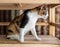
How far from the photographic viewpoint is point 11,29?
3.58ft

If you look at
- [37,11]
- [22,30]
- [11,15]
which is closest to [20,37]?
[22,30]

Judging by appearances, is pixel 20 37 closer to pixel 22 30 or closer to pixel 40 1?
pixel 22 30

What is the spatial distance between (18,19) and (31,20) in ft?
0.34

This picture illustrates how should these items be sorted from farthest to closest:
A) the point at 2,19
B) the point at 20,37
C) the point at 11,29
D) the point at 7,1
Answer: the point at 2,19
the point at 11,29
the point at 20,37
the point at 7,1

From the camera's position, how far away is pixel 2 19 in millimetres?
1844

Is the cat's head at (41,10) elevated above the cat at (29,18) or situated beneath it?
elevated above

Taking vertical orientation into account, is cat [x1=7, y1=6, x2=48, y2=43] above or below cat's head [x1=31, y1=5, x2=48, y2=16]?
below

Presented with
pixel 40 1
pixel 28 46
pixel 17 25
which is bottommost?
pixel 28 46

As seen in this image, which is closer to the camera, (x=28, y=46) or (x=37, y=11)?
(x=28, y=46)

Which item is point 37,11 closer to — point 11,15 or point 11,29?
point 11,29

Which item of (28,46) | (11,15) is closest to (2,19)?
(11,15)

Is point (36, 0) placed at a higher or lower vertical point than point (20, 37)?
higher

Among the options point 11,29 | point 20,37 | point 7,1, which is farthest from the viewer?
point 11,29

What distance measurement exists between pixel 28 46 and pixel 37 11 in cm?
24
